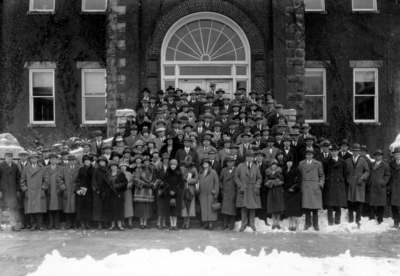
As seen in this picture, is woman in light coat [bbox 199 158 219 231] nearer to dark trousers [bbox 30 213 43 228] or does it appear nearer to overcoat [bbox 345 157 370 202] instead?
overcoat [bbox 345 157 370 202]

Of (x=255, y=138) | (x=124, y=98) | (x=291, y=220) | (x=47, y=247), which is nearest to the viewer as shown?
(x=47, y=247)

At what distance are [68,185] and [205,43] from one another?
27.8 feet

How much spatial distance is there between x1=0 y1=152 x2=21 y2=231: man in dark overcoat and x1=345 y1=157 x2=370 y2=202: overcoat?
298 inches

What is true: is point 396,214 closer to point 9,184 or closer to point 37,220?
point 37,220

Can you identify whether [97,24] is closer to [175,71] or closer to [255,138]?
[175,71]

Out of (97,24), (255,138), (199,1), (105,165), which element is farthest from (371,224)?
(97,24)

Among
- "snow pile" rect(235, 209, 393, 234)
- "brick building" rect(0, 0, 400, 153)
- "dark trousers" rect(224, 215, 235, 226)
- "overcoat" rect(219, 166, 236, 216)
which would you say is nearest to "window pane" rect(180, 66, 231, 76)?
"brick building" rect(0, 0, 400, 153)

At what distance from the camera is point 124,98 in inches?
761

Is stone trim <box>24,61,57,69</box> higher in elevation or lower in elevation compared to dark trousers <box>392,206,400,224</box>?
higher

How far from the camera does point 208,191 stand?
13.5m

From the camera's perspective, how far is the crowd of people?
1330cm

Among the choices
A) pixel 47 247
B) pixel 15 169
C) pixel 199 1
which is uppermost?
pixel 199 1

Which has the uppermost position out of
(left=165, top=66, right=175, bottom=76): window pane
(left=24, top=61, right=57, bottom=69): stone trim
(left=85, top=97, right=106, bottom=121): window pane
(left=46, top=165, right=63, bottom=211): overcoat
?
(left=24, top=61, right=57, bottom=69): stone trim

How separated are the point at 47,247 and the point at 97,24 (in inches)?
498
